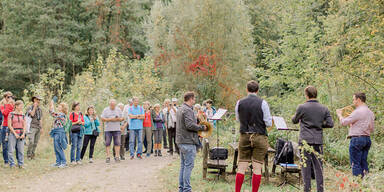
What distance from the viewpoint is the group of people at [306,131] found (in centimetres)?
609

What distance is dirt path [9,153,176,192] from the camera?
26.3 feet

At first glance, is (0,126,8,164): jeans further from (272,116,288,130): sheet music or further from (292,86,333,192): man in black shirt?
(292,86,333,192): man in black shirt

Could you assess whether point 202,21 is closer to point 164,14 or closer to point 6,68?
point 164,14

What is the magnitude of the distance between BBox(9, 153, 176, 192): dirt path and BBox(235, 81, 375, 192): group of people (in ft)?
8.84

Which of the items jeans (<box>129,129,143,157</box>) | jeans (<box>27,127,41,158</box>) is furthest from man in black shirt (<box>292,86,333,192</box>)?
jeans (<box>27,127,41,158</box>)

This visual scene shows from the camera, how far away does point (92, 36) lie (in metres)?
31.5

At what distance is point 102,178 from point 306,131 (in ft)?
16.8

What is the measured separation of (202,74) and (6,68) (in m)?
17.4

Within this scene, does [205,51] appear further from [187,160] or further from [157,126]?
[187,160]

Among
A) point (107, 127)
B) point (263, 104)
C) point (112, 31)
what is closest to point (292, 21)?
point (107, 127)

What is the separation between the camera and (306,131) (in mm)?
6512

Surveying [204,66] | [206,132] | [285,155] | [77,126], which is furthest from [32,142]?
[204,66]

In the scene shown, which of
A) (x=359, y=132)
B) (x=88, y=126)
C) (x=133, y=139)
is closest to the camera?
(x=359, y=132)

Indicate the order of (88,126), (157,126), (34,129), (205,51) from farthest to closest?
1. (205,51)
2. (157,126)
3. (34,129)
4. (88,126)
